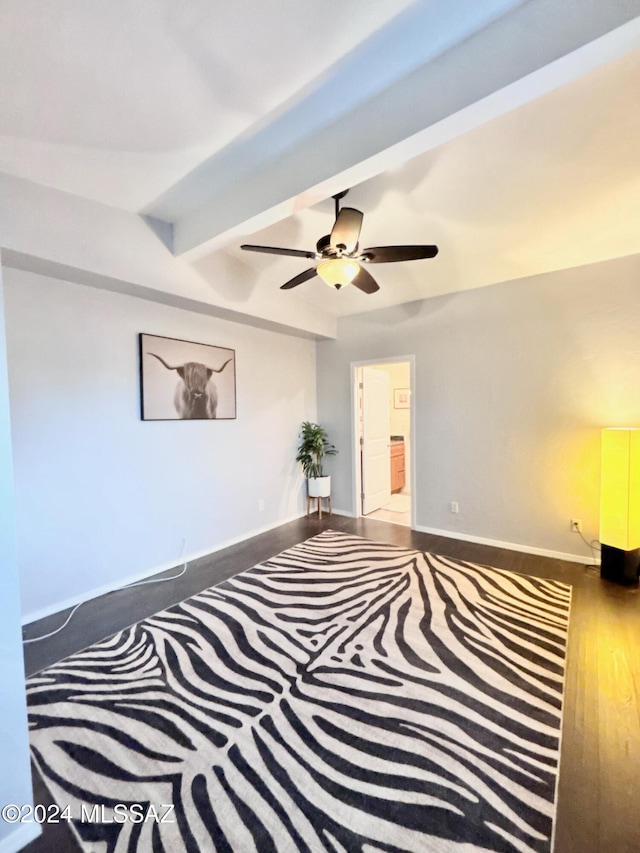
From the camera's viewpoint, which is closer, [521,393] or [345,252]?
[345,252]

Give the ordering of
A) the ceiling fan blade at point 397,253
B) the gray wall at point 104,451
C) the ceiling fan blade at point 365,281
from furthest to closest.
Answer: the ceiling fan blade at point 365,281 → the gray wall at point 104,451 → the ceiling fan blade at point 397,253

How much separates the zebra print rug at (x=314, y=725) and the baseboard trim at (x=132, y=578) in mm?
702

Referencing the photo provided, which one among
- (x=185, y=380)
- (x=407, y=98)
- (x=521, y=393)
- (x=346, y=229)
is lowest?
(x=521, y=393)

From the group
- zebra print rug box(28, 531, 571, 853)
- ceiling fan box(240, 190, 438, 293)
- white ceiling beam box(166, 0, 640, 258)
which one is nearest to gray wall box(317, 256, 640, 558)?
zebra print rug box(28, 531, 571, 853)

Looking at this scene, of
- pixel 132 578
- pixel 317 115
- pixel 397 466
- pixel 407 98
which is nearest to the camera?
pixel 407 98

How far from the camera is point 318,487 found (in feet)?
16.4

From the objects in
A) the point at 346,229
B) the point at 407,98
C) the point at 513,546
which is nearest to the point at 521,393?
the point at 513,546

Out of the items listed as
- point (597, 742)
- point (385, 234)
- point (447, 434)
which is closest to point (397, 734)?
point (597, 742)

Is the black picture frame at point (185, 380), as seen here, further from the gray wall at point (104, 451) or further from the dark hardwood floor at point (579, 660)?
the dark hardwood floor at point (579, 660)

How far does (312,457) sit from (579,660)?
3560mm

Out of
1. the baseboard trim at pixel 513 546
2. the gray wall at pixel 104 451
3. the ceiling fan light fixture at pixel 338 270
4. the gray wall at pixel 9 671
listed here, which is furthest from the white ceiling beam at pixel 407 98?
the baseboard trim at pixel 513 546

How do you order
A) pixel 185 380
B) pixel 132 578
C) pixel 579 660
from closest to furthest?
1. pixel 579 660
2. pixel 132 578
3. pixel 185 380

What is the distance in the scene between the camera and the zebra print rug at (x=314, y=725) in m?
1.28

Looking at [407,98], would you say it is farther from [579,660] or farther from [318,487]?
[318,487]
